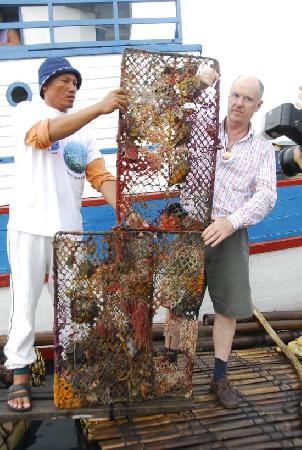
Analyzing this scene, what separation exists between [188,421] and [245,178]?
1771mm

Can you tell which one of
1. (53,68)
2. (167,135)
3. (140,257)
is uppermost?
(53,68)

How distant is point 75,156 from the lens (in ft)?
11.0

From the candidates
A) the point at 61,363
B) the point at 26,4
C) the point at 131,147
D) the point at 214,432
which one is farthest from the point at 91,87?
the point at 214,432

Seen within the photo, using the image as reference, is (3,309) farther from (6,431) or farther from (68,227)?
(68,227)

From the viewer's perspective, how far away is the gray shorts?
144 inches

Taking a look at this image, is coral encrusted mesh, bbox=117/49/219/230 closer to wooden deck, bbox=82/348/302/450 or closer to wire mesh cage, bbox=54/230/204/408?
wire mesh cage, bbox=54/230/204/408

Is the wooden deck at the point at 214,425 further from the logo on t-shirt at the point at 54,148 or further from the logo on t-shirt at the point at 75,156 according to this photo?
the logo on t-shirt at the point at 54,148

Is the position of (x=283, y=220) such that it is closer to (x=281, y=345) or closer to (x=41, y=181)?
(x=281, y=345)

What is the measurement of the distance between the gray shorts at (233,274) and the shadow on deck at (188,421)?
727mm

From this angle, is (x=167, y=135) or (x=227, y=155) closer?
(x=167, y=135)

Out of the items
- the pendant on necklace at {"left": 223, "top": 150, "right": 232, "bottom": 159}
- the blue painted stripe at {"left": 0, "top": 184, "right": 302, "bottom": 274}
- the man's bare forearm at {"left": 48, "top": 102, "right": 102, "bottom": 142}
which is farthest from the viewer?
the blue painted stripe at {"left": 0, "top": 184, "right": 302, "bottom": 274}

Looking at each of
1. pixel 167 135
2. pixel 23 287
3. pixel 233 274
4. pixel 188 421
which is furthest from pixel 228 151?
pixel 188 421

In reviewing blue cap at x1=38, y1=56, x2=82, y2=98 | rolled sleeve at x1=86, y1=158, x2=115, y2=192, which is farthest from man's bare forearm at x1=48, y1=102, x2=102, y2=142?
rolled sleeve at x1=86, y1=158, x2=115, y2=192

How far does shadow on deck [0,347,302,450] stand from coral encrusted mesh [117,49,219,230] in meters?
1.30
